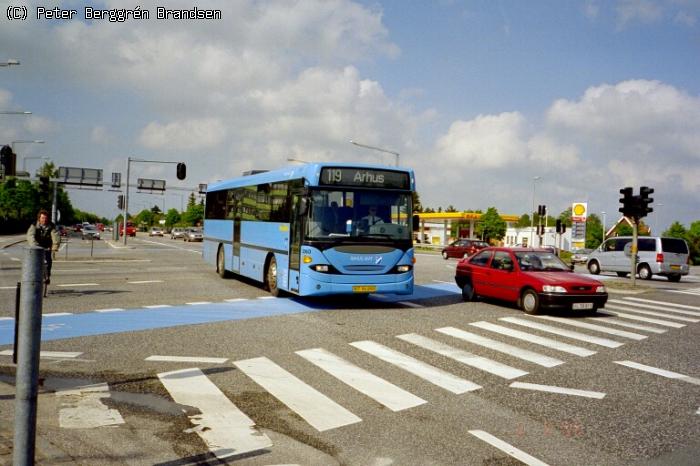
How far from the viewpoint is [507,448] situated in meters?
4.90

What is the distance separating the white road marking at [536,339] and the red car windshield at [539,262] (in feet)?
9.45

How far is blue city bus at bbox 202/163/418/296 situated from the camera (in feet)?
41.2

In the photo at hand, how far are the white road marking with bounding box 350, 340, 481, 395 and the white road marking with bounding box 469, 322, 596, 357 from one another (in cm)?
277

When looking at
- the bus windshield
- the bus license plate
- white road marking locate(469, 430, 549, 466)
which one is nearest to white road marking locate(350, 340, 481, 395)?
white road marking locate(469, 430, 549, 466)

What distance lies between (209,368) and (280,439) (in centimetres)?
267

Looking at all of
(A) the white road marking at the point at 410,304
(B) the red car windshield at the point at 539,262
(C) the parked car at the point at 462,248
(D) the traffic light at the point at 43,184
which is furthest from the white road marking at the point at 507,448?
(C) the parked car at the point at 462,248

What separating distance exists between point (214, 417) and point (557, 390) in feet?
13.1

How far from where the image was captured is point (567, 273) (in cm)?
1394

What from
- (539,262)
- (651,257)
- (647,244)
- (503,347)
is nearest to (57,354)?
(503,347)

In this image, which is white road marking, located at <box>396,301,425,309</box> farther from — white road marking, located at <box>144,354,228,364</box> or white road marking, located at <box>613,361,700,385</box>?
white road marking, located at <box>144,354,228,364</box>

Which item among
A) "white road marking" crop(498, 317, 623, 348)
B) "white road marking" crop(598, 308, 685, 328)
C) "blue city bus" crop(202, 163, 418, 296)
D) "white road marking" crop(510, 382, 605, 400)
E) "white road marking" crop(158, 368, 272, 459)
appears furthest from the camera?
"white road marking" crop(598, 308, 685, 328)

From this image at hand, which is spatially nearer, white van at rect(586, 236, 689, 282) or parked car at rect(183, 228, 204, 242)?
white van at rect(586, 236, 689, 282)

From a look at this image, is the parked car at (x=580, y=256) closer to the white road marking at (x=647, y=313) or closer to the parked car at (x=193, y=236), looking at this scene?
the white road marking at (x=647, y=313)

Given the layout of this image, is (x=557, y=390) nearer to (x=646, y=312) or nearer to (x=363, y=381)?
(x=363, y=381)
